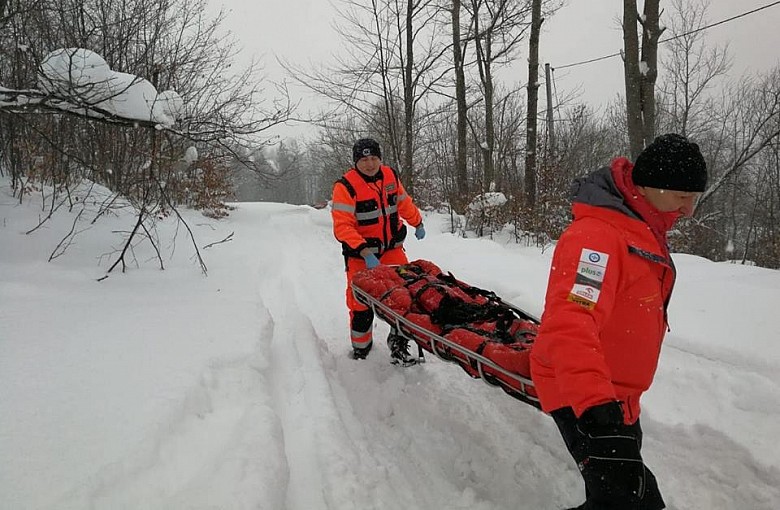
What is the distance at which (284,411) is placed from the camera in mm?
3053

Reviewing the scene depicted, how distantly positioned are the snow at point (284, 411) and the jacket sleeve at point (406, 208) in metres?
1.35

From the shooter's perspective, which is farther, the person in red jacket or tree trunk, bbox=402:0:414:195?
tree trunk, bbox=402:0:414:195

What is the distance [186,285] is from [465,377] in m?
3.13

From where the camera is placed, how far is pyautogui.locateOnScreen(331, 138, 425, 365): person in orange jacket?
394 cm

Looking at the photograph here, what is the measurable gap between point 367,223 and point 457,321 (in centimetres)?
146

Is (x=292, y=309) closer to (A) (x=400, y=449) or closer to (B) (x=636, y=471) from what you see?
(A) (x=400, y=449)

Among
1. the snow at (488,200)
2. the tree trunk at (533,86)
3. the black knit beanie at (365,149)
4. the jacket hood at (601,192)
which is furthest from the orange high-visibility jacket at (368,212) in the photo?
the tree trunk at (533,86)

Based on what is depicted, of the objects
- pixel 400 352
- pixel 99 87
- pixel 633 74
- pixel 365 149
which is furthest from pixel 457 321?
pixel 633 74

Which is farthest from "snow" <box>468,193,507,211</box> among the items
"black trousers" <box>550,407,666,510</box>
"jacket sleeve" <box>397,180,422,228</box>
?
"black trousers" <box>550,407,666,510</box>

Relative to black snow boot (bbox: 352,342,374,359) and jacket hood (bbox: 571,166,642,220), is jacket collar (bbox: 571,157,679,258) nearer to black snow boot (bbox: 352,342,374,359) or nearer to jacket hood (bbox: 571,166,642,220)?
jacket hood (bbox: 571,166,642,220)

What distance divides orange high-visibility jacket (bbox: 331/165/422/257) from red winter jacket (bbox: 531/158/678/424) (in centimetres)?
228

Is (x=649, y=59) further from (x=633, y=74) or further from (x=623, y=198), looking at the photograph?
(x=623, y=198)

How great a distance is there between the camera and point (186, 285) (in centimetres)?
488

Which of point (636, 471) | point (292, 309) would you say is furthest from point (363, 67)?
point (636, 471)
